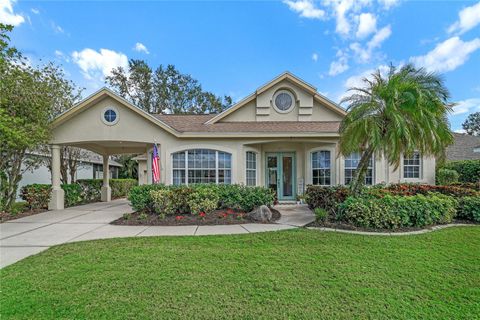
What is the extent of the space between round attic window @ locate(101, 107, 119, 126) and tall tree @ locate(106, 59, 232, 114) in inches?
880

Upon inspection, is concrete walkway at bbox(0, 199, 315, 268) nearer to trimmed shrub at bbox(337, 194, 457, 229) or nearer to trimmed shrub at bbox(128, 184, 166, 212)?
trimmed shrub at bbox(128, 184, 166, 212)

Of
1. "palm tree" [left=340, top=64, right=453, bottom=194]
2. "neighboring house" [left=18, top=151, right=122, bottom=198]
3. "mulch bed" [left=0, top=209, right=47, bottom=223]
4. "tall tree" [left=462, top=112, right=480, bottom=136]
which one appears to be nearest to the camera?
"palm tree" [left=340, top=64, right=453, bottom=194]

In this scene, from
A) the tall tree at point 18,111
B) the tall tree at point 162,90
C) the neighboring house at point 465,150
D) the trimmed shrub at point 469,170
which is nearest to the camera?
the tall tree at point 18,111

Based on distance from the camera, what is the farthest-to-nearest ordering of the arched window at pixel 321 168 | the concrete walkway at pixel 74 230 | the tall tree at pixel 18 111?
the arched window at pixel 321 168 → the tall tree at pixel 18 111 → the concrete walkway at pixel 74 230

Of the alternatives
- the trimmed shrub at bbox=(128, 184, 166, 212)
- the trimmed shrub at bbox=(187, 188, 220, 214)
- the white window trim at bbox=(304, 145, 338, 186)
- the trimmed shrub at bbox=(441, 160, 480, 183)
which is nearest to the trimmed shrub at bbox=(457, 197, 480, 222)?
the white window trim at bbox=(304, 145, 338, 186)

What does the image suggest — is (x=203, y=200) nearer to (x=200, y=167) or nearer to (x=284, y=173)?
(x=200, y=167)

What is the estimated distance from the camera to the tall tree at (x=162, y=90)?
31.1m

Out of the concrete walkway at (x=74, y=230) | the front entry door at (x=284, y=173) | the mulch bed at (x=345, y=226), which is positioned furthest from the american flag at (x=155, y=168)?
the mulch bed at (x=345, y=226)

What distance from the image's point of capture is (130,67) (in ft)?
103

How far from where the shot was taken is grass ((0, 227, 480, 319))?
3.12m

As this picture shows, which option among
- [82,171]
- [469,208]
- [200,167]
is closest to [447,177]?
[469,208]

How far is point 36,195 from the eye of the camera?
34.9ft

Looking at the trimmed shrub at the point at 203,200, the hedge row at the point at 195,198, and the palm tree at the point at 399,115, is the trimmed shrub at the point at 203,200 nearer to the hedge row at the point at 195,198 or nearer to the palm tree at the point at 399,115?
the hedge row at the point at 195,198

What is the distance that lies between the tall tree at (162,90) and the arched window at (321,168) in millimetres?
24443
